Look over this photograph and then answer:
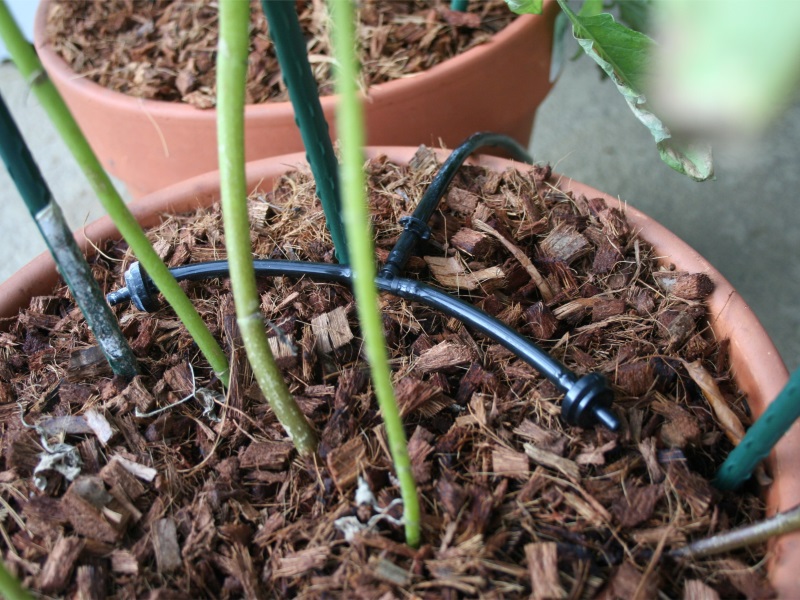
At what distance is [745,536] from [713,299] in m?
0.23

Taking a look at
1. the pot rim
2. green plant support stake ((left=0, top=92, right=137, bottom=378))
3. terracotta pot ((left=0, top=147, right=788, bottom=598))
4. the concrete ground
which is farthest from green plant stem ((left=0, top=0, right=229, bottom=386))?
the concrete ground

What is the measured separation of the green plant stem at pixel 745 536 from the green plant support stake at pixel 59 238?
1.51 ft

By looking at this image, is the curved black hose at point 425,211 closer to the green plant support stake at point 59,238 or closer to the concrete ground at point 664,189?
the green plant support stake at point 59,238

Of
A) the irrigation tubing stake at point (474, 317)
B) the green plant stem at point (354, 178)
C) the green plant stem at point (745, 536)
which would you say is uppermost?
the green plant stem at point (354, 178)

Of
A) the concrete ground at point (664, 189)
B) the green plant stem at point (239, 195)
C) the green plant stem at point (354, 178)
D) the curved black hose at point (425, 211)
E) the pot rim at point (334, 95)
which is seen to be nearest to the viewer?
the green plant stem at point (354, 178)

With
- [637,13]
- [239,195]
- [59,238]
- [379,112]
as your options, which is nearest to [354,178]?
[239,195]

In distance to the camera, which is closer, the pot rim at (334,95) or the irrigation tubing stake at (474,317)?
the irrigation tubing stake at (474,317)

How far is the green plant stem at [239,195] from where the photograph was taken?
1.25 ft

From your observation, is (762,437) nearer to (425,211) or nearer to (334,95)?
(425,211)

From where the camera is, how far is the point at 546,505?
19.4 inches

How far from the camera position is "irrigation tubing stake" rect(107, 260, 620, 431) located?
504mm

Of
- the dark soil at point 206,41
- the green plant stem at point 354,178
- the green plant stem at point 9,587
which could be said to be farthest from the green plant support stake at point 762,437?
the dark soil at point 206,41

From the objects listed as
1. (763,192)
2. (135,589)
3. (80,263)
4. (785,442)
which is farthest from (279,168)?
(763,192)

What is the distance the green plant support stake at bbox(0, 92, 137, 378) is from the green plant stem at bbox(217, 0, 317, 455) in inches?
5.5
